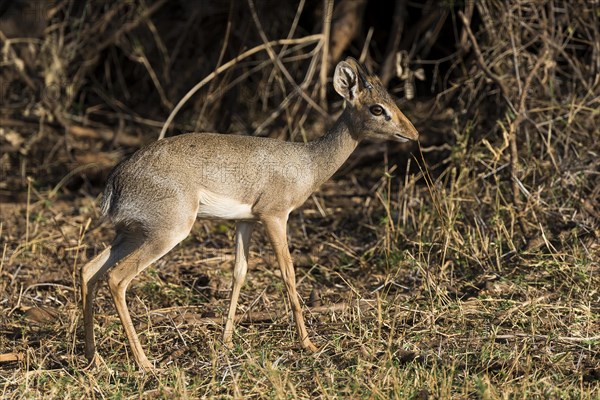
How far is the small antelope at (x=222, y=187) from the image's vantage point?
201 inches

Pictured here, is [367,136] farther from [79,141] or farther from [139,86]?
[139,86]

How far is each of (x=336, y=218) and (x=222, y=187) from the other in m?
2.73

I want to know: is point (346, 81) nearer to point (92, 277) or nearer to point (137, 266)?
point (137, 266)

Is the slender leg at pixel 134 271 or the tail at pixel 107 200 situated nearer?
the slender leg at pixel 134 271

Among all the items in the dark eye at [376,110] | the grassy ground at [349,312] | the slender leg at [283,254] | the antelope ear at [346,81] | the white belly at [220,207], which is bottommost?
the grassy ground at [349,312]

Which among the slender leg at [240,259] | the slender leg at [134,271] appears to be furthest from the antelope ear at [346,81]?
the slender leg at [134,271]

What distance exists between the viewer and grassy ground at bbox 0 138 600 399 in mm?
4699

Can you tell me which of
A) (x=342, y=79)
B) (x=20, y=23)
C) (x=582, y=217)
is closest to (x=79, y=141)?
(x=20, y=23)

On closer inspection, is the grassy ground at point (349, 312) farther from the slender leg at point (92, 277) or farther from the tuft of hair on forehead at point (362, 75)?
the tuft of hair on forehead at point (362, 75)

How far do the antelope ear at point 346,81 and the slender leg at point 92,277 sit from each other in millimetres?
1608

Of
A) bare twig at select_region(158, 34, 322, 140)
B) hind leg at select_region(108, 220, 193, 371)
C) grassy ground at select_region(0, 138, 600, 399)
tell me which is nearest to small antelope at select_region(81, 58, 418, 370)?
hind leg at select_region(108, 220, 193, 371)

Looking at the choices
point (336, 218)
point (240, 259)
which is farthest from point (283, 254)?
point (336, 218)

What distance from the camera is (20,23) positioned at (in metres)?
9.07

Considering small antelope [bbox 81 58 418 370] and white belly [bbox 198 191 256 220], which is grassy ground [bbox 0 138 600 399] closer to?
small antelope [bbox 81 58 418 370]
